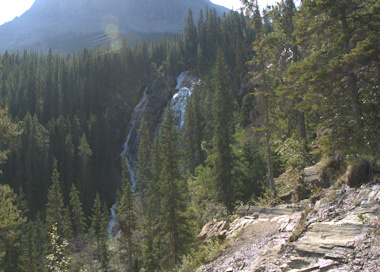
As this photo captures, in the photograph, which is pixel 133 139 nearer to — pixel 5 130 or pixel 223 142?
pixel 223 142

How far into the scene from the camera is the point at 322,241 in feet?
23.0

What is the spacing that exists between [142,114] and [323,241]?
69.2 metres

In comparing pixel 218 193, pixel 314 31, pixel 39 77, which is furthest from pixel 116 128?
pixel 314 31

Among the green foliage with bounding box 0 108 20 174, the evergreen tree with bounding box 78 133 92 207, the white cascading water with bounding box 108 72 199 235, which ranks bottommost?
the green foliage with bounding box 0 108 20 174

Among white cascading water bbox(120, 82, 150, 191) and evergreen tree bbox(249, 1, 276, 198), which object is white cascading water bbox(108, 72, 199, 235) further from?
evergreen tree bbox(249, 1, 276, 198)

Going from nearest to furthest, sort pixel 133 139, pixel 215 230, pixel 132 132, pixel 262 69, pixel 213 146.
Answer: pixel 215 230 < pixel 262 69 < pixel 213 146 < pixel 133 139 < pixel 132 132

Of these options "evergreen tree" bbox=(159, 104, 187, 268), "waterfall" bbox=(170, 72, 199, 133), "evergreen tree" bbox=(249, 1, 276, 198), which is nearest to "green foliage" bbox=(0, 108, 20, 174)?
"evergreen tree" bbox=(159, 104, 187, 268)

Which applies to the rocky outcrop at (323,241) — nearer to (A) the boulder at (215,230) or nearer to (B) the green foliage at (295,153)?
(A) the boulder at (215,230)

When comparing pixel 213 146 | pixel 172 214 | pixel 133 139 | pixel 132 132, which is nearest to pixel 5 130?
pixel 172 214

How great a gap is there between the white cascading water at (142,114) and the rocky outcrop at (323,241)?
48181 millimetres

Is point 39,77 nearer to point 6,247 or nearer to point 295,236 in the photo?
point 6,247

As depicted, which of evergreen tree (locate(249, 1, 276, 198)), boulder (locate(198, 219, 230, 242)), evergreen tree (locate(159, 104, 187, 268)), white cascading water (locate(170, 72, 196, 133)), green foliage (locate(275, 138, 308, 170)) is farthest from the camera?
white cascading water (locate(170, 72, 196, 133))

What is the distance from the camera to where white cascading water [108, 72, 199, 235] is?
2408 inches

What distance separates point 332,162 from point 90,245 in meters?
33.2
